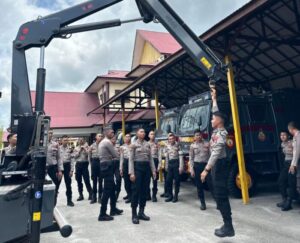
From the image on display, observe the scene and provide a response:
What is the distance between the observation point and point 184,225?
18.0 ft

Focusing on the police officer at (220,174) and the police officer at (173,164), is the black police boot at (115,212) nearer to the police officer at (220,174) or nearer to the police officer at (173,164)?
the police officer at (173,164)

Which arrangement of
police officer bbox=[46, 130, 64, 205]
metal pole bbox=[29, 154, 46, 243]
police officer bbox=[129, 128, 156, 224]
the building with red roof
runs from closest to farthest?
metal pole bbox=[29, 154, 46, 243] → police officer bbox=[129, 128, 156, 224] → police officer bbox=[46, 130, 64, 205] → the building with red roof

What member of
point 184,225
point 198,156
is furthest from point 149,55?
point 184,225

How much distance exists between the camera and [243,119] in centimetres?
827

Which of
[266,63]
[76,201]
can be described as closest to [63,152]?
[76,201]

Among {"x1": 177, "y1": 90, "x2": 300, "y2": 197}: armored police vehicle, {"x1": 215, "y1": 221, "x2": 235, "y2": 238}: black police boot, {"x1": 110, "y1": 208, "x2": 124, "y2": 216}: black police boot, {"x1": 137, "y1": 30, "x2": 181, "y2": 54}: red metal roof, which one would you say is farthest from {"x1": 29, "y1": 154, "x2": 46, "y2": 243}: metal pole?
{"x1": 137, "y1": 30, "x2": 181, "y2": 54}: red metal roof

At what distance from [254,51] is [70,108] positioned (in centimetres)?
2105

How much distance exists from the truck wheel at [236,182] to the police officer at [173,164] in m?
1.42

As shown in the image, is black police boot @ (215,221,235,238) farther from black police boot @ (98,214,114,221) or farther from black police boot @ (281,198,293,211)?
black police boot @ (281,198,293,211)

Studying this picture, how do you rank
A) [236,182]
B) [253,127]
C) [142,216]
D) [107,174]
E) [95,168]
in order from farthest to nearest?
[253,127]
[95,168]
[236,182]
[107,174]
[142,216]

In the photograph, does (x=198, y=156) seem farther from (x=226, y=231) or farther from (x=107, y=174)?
(x=226, y=231)

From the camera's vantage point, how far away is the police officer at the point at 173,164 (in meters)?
7.83

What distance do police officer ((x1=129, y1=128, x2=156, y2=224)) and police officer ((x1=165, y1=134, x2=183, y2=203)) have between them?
1635mm

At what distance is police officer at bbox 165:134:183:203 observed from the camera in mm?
7828
